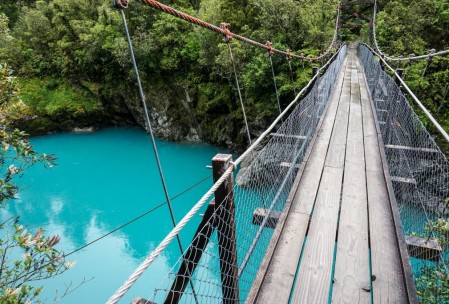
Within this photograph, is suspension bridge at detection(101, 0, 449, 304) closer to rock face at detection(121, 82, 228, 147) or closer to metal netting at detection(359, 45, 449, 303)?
metal netting at detection(359, 45, 449, 303)

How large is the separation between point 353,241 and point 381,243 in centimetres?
13

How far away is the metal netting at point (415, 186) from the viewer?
5.28 ft

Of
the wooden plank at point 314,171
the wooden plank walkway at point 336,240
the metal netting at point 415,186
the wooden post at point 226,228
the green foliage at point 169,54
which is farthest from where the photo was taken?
the green foliage at point 169,54

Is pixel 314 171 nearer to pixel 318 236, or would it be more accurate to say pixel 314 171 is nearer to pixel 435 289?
pixel 318 236

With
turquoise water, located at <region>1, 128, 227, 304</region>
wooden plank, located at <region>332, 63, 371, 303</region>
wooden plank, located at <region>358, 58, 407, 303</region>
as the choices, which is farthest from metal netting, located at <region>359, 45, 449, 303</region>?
turquoise water, located at <region>1, 128, 227, 304</region>

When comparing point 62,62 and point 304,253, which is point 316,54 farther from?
point 62,62

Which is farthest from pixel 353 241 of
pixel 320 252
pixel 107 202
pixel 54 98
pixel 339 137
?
pixel 54 98

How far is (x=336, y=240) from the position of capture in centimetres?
154

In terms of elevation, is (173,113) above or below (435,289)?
below

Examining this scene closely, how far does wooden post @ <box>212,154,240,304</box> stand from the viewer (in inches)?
44.3

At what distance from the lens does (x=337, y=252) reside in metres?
1.46

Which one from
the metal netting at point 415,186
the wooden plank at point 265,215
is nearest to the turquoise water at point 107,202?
the wooden plank at point 265,215

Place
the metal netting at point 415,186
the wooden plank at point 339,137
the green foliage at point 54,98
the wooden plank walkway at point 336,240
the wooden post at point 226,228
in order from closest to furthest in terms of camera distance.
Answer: the wooden post at point 226,228 < the wooden plank walkway at point 336,240 < the metal netting at point 415,186 < the wooden plank at point 339,137 < the green foliage at point 54,98

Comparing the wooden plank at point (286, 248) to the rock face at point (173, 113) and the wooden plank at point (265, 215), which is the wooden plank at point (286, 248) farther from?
the rock face at point (173, 113)
